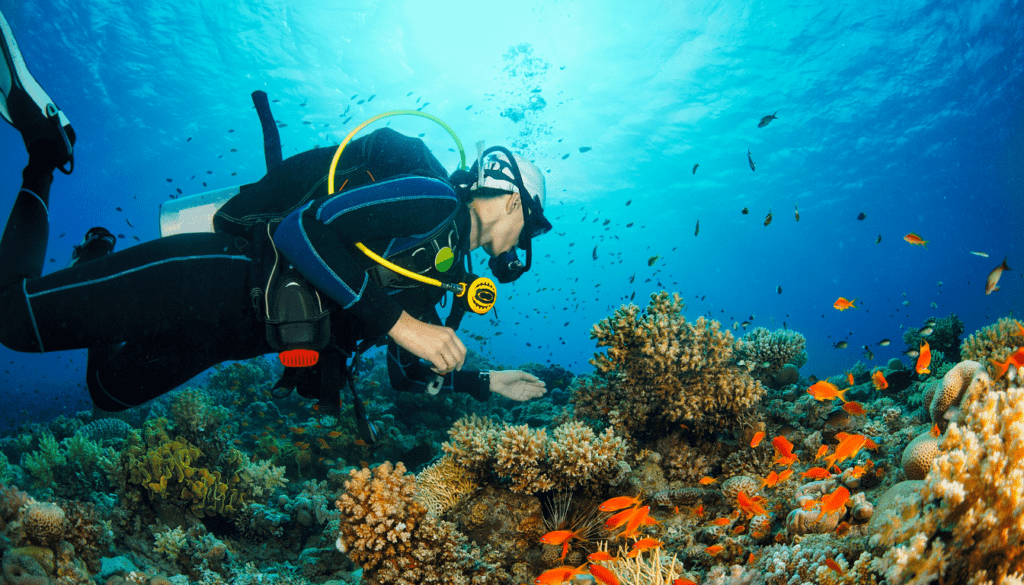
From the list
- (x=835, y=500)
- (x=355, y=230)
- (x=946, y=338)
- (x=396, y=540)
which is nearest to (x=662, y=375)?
(x=835, y=500)

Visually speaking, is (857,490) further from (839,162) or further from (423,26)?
(839,162)

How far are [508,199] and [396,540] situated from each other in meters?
3.03

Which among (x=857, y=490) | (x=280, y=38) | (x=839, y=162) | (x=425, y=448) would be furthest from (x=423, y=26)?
(x=839, y=162)

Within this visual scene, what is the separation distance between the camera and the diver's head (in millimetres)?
3783

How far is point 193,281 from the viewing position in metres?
2.87

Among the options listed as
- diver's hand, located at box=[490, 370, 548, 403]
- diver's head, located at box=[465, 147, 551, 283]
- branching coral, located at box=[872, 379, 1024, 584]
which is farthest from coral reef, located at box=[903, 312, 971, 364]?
diver's head, located at box=[465, 147, 551, 283]

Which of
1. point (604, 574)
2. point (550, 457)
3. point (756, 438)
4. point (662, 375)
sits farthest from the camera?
point (662, 375)

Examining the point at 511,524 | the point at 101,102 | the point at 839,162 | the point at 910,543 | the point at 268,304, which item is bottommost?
the point at 511,524

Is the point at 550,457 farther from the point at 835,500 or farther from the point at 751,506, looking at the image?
the point at 835,500

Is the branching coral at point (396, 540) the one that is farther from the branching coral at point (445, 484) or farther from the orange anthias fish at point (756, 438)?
the orange anthias fish at point (756, 438)

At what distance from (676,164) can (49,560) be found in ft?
116

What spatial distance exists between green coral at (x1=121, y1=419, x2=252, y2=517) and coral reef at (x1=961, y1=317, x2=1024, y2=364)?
960 centimetres

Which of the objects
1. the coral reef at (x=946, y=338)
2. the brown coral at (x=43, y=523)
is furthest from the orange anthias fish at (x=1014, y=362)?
the brown coral at (x=43, y=523)

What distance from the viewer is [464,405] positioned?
35.0ft
